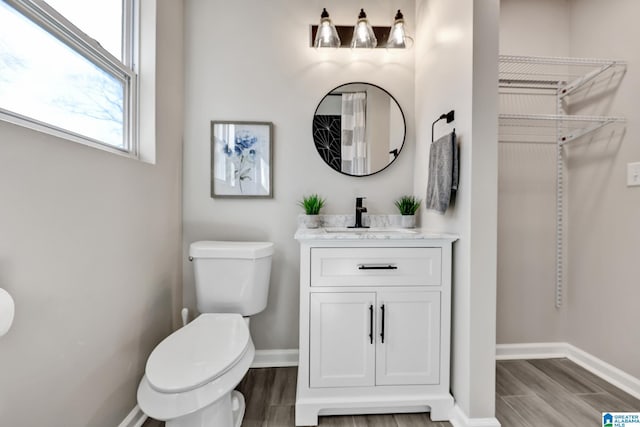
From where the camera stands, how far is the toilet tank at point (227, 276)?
1608 mm

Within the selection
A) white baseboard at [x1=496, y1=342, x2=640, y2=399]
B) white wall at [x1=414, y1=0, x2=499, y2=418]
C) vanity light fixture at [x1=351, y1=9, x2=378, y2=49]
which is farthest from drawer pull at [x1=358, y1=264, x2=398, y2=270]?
vanity light fixture at [x1=351, y1=9, x2=378, y2=49]

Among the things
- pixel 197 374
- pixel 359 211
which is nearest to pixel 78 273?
pixel 197 374

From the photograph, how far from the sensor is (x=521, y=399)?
5.12 feet

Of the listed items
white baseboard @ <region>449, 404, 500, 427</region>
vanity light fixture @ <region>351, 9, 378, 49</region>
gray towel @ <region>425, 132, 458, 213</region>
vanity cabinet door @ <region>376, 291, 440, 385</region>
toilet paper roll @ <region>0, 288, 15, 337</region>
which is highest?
vanity light fixture @ <region>351, 9, 378, 49</region>

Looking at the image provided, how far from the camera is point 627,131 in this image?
165 centimetres

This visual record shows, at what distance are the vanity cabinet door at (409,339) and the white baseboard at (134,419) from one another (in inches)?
45.3

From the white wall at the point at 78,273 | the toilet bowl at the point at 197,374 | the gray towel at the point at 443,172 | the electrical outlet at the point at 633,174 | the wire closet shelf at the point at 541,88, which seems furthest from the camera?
the wire closet shelf at the point at 541,88

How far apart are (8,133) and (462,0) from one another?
5.89ft

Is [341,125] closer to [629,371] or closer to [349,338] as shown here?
[349,338]

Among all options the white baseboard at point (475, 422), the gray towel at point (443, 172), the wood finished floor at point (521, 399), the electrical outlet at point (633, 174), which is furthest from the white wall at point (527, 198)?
the white baseboard at point (475, 422)

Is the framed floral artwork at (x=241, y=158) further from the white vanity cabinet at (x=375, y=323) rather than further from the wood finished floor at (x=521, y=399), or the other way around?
the wood finished floor at (x=521, y=399)

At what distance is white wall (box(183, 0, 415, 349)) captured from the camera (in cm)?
193

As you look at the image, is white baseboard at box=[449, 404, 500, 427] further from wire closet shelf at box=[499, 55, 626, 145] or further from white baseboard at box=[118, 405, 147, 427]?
wire closet shelf at box=[499, 55, 626, 145]

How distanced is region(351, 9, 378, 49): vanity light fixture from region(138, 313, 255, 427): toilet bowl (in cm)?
176
